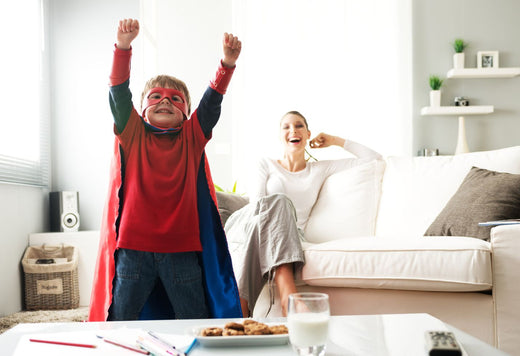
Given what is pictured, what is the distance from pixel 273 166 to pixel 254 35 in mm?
1738

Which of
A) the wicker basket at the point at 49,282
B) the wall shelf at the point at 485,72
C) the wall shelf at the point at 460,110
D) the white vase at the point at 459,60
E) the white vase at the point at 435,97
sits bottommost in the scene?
the wicker basket at the point at 49,282

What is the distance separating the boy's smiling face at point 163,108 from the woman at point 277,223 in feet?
2.07

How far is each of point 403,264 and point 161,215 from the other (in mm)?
913

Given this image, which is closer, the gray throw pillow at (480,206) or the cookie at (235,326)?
the cookie at (235,326)

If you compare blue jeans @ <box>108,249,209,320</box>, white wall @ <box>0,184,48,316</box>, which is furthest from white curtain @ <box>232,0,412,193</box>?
blue jeans @ <box>108,249,209,320</box>

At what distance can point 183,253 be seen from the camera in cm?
157

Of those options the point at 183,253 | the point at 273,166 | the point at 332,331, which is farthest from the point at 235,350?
the point at 273,166

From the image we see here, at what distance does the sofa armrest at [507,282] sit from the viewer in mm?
1750

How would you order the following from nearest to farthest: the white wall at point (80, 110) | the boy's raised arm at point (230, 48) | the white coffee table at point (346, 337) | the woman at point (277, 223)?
1. the white coffee table at point (346, 337)
2. the boy's raised arm at point (230, 48)
3. the woman at point (277, 223)
4. the white wall at point (80, 110)

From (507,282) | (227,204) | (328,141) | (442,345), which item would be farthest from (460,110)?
(442,345)

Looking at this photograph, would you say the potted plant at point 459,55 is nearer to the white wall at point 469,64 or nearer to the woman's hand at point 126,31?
the white wall at point 469,64

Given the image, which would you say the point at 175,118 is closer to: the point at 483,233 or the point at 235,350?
the point at 235,350

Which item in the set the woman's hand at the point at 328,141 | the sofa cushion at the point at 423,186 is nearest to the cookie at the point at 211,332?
the sofa cushion at the point at 423,186

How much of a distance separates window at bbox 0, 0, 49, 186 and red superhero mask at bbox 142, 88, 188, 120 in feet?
6.48
